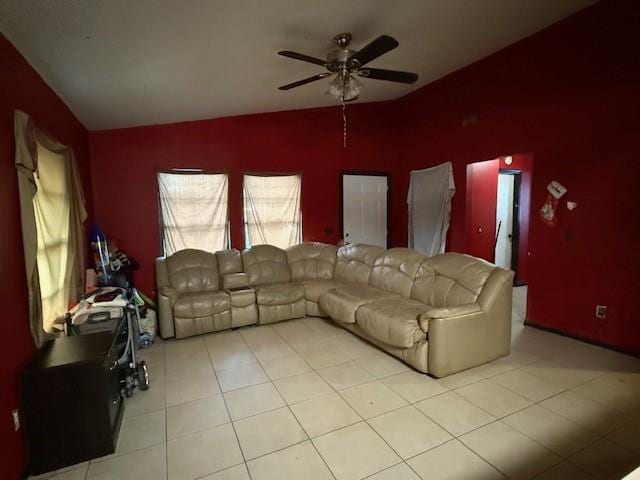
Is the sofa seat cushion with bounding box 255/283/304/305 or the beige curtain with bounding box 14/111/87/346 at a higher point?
the beige curtain with bounding box 14/111/87/346

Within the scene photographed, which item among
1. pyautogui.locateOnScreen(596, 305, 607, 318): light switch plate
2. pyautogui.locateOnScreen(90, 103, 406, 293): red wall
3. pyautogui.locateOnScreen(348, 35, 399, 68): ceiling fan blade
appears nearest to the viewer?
pyautogui.locateOnScreen(348, 35, 399, 68): ceiling fan blade

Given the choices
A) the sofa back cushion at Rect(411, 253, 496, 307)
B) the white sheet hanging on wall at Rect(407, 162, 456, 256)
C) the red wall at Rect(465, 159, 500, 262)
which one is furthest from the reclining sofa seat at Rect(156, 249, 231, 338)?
the red wall at Rect(465, 159, 500, 262)

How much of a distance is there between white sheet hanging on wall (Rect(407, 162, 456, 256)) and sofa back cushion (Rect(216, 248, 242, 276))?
296 cm

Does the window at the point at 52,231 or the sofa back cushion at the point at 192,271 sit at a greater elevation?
the window at the point at 52,231

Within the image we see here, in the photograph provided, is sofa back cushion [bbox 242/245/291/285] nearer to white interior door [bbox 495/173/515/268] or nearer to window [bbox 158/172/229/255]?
window [bbox 158/172/229/255]

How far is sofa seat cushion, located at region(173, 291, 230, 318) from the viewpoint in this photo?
149 inches

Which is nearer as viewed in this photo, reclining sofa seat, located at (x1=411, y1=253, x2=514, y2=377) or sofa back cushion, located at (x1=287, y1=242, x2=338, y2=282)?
reclining sofa seat, located at (x1=411, y1=253, x2=514, y2=377)

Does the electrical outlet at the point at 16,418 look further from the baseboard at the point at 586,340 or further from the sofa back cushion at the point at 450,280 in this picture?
the baseboard at the point at 586,340

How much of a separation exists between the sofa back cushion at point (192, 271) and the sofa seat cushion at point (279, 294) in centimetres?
64

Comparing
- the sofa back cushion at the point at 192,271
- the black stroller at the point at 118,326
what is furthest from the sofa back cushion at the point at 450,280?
the black stroller at the point at 118,326

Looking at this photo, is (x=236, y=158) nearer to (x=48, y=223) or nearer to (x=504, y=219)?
(x=48, y=223)

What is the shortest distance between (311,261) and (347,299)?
4.77ft

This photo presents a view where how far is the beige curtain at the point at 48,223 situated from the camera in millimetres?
2064

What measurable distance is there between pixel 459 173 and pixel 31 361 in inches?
198
